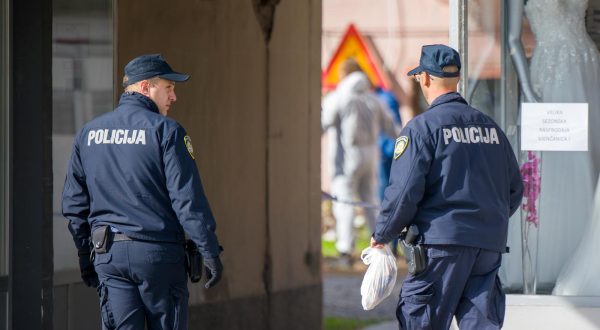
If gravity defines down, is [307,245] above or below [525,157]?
below

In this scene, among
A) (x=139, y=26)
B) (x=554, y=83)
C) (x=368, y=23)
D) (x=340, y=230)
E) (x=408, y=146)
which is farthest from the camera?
(x=368, y=23)

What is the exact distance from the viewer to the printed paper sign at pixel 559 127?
696 centimetres

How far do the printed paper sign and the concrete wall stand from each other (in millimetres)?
2384

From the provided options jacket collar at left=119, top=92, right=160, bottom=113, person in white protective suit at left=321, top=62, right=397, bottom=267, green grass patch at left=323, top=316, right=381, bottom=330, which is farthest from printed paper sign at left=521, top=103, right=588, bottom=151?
person in white protective suit at left=321, top=62, right=397, bottom=267

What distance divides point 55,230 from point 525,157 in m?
2.62

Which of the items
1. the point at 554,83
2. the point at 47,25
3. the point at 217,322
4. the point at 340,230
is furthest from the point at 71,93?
the point at 340,230

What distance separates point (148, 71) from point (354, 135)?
9.30 m

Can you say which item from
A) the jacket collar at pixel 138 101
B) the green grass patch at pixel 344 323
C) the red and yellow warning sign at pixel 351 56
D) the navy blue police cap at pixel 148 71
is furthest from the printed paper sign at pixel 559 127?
the red and yellow warning sign at pixel 351 56

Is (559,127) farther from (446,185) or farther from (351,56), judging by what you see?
(351,56)

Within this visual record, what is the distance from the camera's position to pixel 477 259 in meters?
5.64

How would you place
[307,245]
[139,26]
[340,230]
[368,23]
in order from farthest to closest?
[368,23]
[340,230]
[307,245]
[139,26]

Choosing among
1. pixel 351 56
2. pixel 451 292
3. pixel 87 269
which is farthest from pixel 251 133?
pixel 351 56

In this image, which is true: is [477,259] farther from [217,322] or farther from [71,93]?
[217,322]

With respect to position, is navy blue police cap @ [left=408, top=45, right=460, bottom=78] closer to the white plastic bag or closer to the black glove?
the white plastic bag
